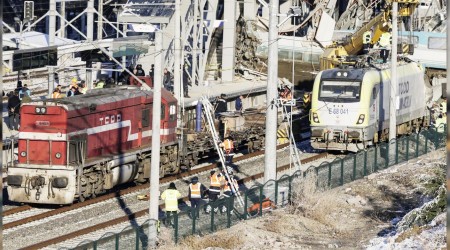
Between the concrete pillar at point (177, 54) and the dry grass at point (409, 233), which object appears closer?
the dry grass at point (409, 233)

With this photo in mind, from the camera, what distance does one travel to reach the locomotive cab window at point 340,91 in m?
36.5

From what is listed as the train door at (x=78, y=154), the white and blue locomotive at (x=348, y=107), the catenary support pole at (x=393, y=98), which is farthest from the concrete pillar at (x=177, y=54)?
the catenary support pole at (x=393, y=98)

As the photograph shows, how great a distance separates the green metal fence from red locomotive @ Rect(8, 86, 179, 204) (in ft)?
13.4

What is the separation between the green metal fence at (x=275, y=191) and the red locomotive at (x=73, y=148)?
4086 millimetres

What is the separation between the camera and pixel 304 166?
119 ft

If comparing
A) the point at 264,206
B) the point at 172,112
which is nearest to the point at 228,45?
the point at 172,112

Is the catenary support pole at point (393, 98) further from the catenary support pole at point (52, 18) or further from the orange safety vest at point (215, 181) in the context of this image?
the catenary support pole at point (52, 18)

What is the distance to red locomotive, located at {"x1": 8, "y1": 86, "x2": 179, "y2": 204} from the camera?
91.1 feet

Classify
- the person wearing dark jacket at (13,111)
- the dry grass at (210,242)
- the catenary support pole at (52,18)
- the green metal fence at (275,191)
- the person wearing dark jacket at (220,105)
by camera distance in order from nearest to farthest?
the green metal fence at (275,191), the dry grass at (210,242), the person wearing dark jacket at (13,111), the catenary support pole at (52,18), the person wearing dark jacket at (220,105)

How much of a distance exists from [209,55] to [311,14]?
8732 millimetres

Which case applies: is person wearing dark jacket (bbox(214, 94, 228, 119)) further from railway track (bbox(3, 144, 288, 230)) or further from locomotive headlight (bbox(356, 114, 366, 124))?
railway track (bbox(3, 144, 288, 230))

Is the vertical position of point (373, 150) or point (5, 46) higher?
point (5, 46)

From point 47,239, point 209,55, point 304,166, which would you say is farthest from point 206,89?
point 47,239

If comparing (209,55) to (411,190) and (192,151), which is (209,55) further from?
(411,190)
